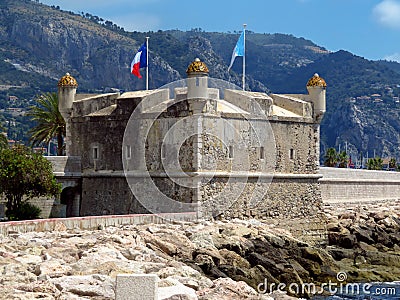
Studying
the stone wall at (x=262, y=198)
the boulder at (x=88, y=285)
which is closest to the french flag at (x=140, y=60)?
the stone wall at (x=262, y=198)

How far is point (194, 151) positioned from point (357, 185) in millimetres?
13384

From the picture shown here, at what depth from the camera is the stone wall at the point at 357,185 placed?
33.6 meters

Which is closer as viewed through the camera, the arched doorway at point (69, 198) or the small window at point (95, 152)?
the small window at point (95, 152)

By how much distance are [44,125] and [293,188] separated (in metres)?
9.91

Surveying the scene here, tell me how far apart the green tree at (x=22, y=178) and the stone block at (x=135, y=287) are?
1523 cm

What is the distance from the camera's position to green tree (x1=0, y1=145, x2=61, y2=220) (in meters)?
25.0

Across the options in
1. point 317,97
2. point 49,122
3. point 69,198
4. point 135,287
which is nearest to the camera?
point 135,287

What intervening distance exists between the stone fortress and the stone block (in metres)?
15.1

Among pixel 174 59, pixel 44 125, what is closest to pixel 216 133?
pixel 44 125


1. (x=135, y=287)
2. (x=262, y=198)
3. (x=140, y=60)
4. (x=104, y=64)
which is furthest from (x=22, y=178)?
(x=104, y=64)

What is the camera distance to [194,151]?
83.9 ft

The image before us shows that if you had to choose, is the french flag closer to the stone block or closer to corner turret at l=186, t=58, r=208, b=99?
corner turret at l=186, t=58, r=208, b=99

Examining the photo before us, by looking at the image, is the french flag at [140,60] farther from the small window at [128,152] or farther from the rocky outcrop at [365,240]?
the rocky outcrop at [365,240]

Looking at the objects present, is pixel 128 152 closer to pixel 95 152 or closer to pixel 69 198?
pixel 95 152
